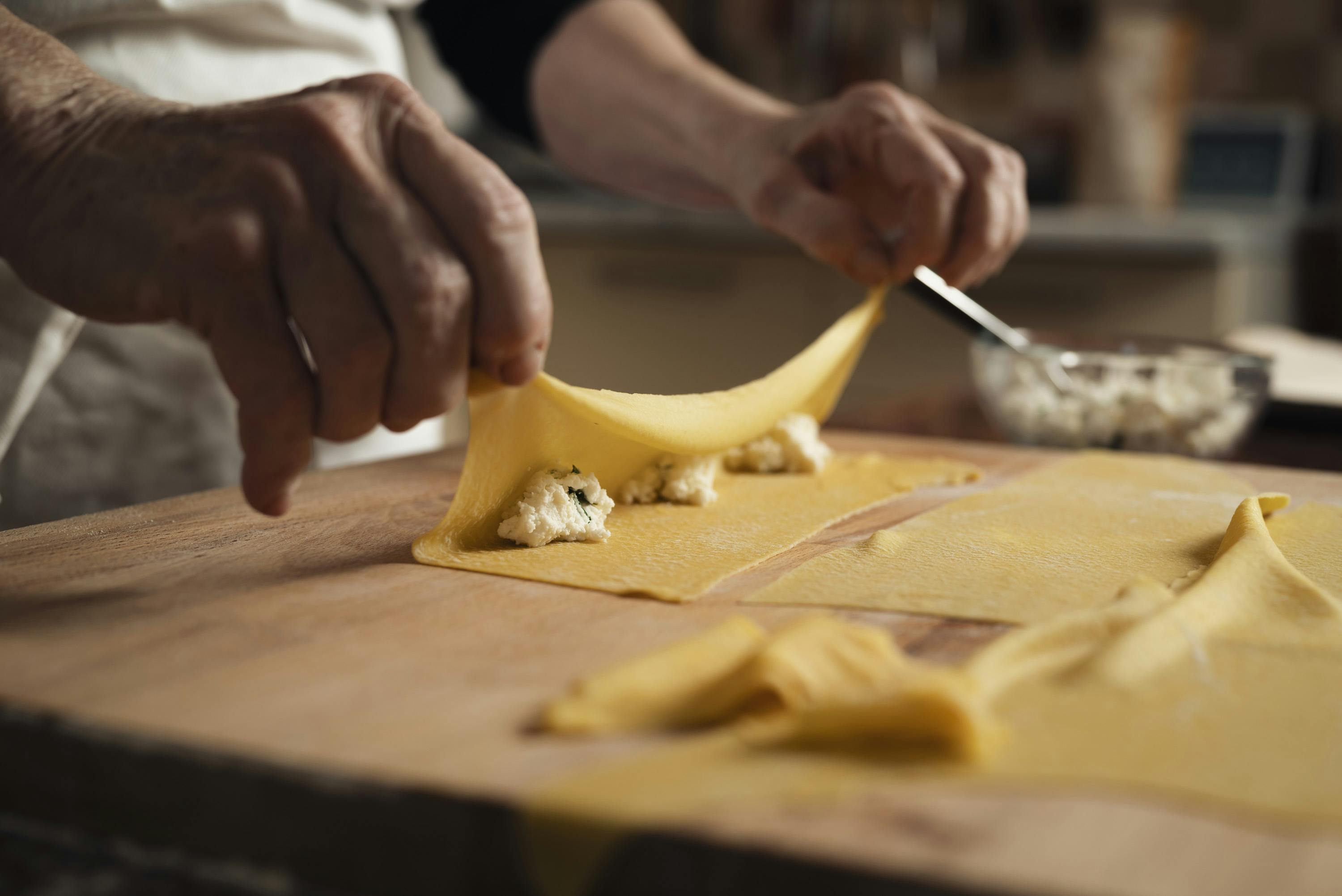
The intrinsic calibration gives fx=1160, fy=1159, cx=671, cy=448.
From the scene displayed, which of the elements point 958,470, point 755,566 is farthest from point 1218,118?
point 755,566

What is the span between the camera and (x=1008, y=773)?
0.39 metres

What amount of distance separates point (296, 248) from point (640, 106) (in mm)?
847

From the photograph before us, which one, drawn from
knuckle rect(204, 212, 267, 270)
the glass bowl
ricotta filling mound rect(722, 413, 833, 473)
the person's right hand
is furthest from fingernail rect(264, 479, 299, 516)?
the glass bowl

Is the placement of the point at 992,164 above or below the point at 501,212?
below

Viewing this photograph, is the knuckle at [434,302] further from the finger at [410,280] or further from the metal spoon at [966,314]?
the metal spoon at [966,314]

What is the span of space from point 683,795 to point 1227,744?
0.20 meters

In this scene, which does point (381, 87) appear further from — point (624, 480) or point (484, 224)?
point (624, 480)

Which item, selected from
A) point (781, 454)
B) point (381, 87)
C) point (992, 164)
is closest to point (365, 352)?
point (381, 87)

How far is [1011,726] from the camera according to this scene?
0.43m

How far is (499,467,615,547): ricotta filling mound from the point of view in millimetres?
717

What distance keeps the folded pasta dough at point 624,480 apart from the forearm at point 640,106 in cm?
41

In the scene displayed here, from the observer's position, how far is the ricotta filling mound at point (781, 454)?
0.96 meters

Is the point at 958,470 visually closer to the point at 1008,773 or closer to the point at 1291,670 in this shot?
the point at 1291,670

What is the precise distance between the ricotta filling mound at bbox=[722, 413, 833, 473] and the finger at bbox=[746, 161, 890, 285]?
0.21 m
